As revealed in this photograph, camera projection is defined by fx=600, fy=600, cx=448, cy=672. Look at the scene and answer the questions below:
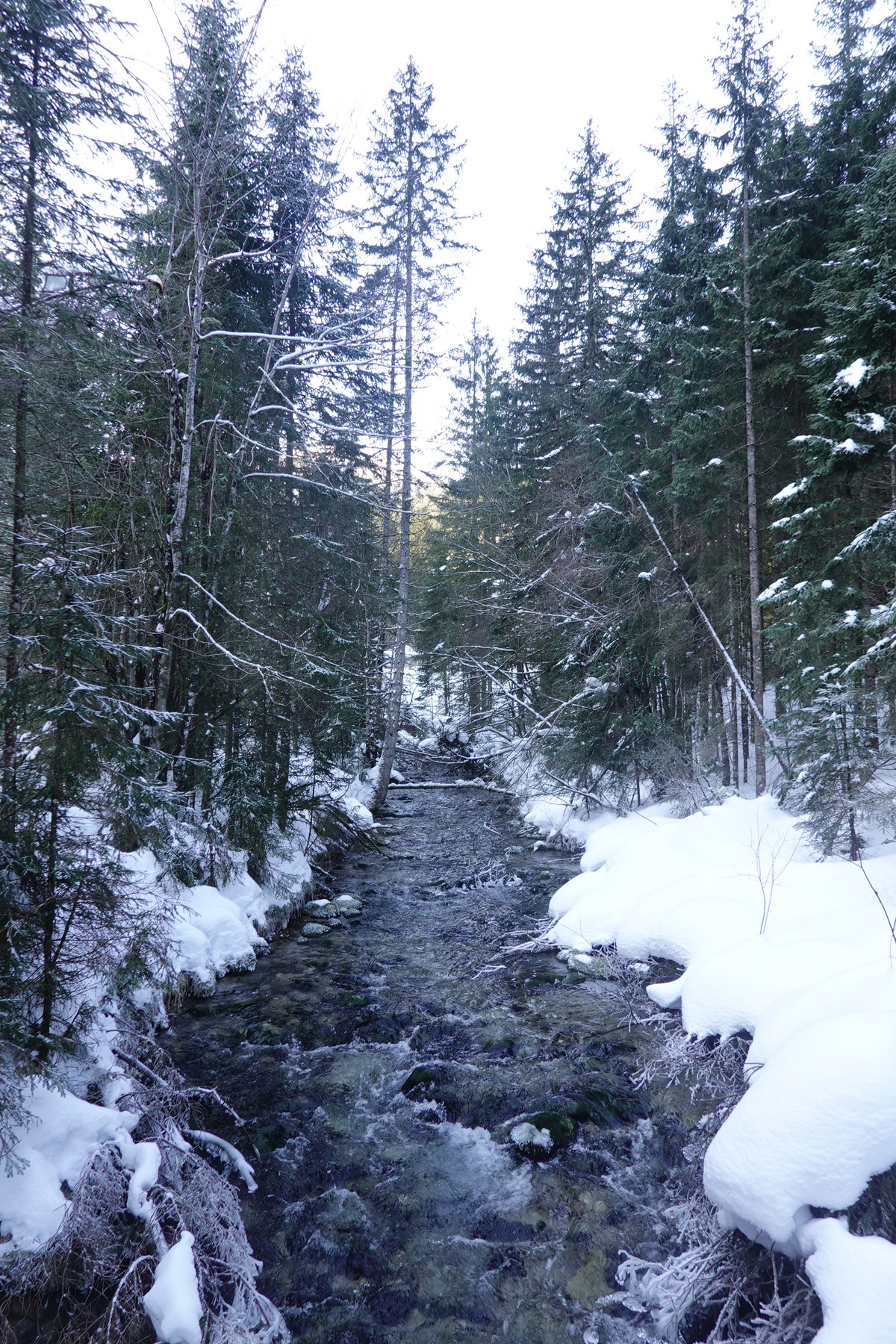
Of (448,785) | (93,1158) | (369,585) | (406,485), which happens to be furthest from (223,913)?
(448,785)

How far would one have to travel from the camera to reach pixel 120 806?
11.7 feet

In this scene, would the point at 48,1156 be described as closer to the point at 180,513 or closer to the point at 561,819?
the point at 180,513

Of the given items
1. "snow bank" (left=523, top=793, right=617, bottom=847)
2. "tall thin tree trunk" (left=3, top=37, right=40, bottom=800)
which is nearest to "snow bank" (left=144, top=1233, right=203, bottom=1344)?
"tall thin tree trunk" (left=3, top=37, right=40, bottom=800)

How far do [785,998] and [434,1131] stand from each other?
284 centimetres

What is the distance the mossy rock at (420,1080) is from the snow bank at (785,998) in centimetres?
219

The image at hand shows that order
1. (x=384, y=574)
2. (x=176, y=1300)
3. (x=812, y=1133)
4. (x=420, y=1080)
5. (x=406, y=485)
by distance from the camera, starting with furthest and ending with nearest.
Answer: (x=384, y=574) → (x=406, y=485) → (x=420, y=1080) → (x=812, y=1133) → (x=176, y=1300)

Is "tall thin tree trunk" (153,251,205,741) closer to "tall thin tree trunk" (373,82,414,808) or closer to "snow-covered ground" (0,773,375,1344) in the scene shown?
"snow-covered ground" (0,773,375,1344)

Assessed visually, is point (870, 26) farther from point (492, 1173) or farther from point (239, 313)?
point (492, 1173)

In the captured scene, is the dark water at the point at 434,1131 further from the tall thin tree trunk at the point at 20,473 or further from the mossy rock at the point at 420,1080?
the tall thin tree trunk at the point at 20,473

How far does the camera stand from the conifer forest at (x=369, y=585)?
3115 millimetres

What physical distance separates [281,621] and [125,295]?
17.0ft

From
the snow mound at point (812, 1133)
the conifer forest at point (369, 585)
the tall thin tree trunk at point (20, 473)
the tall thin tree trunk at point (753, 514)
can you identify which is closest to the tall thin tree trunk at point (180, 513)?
the conifer forest at point (369, 585)

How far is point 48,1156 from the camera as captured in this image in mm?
2893

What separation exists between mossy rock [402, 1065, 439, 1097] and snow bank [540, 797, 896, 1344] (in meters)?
2.19
